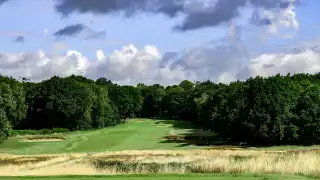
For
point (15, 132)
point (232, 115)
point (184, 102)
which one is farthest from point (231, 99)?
point (184, 102)

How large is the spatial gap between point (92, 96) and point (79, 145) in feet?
153

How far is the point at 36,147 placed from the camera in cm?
7269

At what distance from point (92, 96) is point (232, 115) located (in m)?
51.1

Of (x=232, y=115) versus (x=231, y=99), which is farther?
(x=231, y=99)

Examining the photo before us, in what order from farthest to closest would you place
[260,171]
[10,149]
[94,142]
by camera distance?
[94,142] < [10,149] < [260,171]

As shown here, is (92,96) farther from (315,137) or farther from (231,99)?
(315,137)

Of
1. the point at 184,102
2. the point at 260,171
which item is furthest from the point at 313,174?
the point at 184,102

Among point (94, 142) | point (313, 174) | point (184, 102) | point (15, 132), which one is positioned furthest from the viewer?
point (184, 102)

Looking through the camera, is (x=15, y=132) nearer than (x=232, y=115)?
No

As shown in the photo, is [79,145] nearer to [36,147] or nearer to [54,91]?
[36,147]

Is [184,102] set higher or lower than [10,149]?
higher

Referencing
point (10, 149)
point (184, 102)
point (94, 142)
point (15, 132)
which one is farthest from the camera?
point (184, 102)

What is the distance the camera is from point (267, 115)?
241ft

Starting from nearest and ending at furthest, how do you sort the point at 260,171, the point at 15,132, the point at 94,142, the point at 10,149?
the point at 260,171, the point at 10,149, the point at 94,142, the point at 15,132
